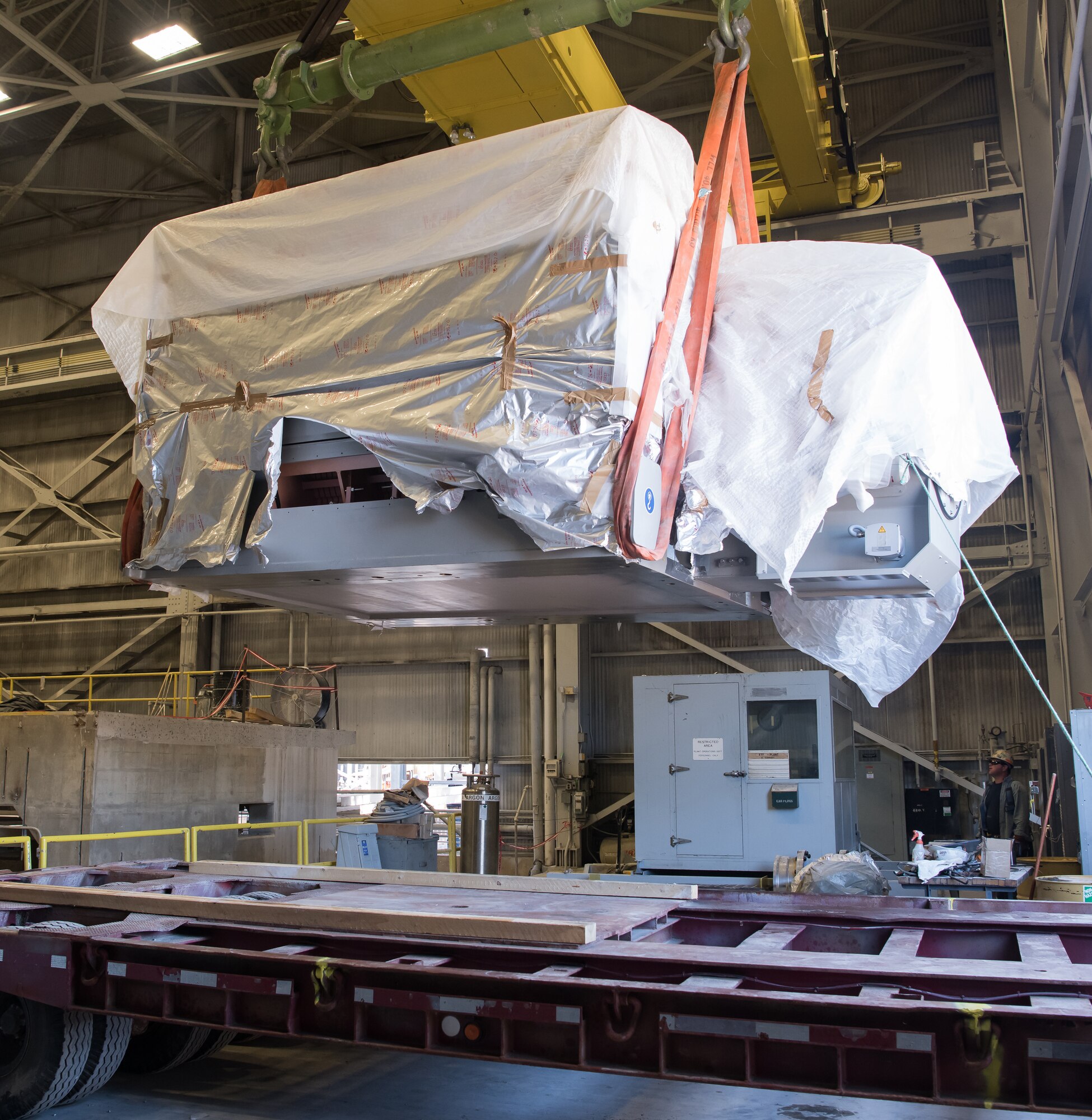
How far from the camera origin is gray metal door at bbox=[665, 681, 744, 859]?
9273 mm

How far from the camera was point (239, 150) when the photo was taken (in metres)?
20.0

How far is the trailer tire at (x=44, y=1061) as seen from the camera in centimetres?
492

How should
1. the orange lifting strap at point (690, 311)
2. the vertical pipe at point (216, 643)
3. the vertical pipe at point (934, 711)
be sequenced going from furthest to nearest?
the vertical pipe at point (216, 643) < the vertical pipe at point (934, 711) < the orange lifting strap at point (690, 311)

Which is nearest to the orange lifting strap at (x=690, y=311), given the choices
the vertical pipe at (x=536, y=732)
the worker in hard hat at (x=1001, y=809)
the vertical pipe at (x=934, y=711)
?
the worker in hard hat at (x=1001, y=809)

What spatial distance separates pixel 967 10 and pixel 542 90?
11879 millimetres

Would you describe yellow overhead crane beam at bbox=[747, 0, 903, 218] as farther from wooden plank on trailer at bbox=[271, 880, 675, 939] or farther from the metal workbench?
wooden plank on trailer at bbox=[271, 880, 675, 939]

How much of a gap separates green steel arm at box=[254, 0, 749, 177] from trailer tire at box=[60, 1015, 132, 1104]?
466cm

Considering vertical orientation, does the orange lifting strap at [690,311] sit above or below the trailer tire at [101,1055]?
above

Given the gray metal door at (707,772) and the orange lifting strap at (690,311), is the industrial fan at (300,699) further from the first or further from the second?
the orange lifting strap at (690,311)

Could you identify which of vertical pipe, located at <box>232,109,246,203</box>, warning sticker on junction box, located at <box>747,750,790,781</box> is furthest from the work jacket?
vertical pipe, located at <box>232,109,246,203</box>

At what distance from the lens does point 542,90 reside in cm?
709

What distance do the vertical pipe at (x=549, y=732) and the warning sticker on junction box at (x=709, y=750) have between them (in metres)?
6.88

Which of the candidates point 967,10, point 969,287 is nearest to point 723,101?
point 969,287

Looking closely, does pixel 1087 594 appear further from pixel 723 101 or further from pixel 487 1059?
pixel 487 1059
